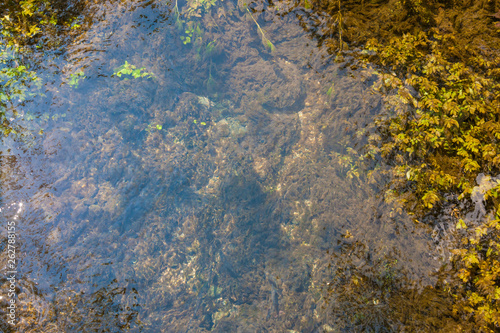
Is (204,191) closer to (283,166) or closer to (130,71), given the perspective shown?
(283,166)

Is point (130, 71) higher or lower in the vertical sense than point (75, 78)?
lower

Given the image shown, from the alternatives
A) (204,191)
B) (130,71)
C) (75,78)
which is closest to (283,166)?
(204,191)

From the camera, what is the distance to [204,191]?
373 centimetres

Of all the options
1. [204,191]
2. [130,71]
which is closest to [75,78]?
[130,71]

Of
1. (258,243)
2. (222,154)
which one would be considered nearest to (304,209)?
(258,243)

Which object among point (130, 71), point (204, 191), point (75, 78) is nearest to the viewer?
point (204, 191)

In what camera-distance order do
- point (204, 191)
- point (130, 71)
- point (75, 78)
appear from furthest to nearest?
point (130, 71)
point (75, 78)
point (204, 191)

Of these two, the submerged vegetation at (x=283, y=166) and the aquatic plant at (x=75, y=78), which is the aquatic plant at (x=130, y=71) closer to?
the submerged vegetation at (x=283, y=166)

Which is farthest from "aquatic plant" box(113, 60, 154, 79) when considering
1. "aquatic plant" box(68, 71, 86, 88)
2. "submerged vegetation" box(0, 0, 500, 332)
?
"aquatic plant" box(68, 71, 86, 88)

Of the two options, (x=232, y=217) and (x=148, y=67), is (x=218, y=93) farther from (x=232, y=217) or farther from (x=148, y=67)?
(x=232, y=217)

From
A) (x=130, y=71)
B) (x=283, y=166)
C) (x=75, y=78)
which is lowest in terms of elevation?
(x=283, y=166)

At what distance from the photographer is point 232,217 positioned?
A: 3586 millimetres

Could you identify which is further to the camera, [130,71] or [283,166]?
[130,71]

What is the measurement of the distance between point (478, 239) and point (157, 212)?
13.2 feet
